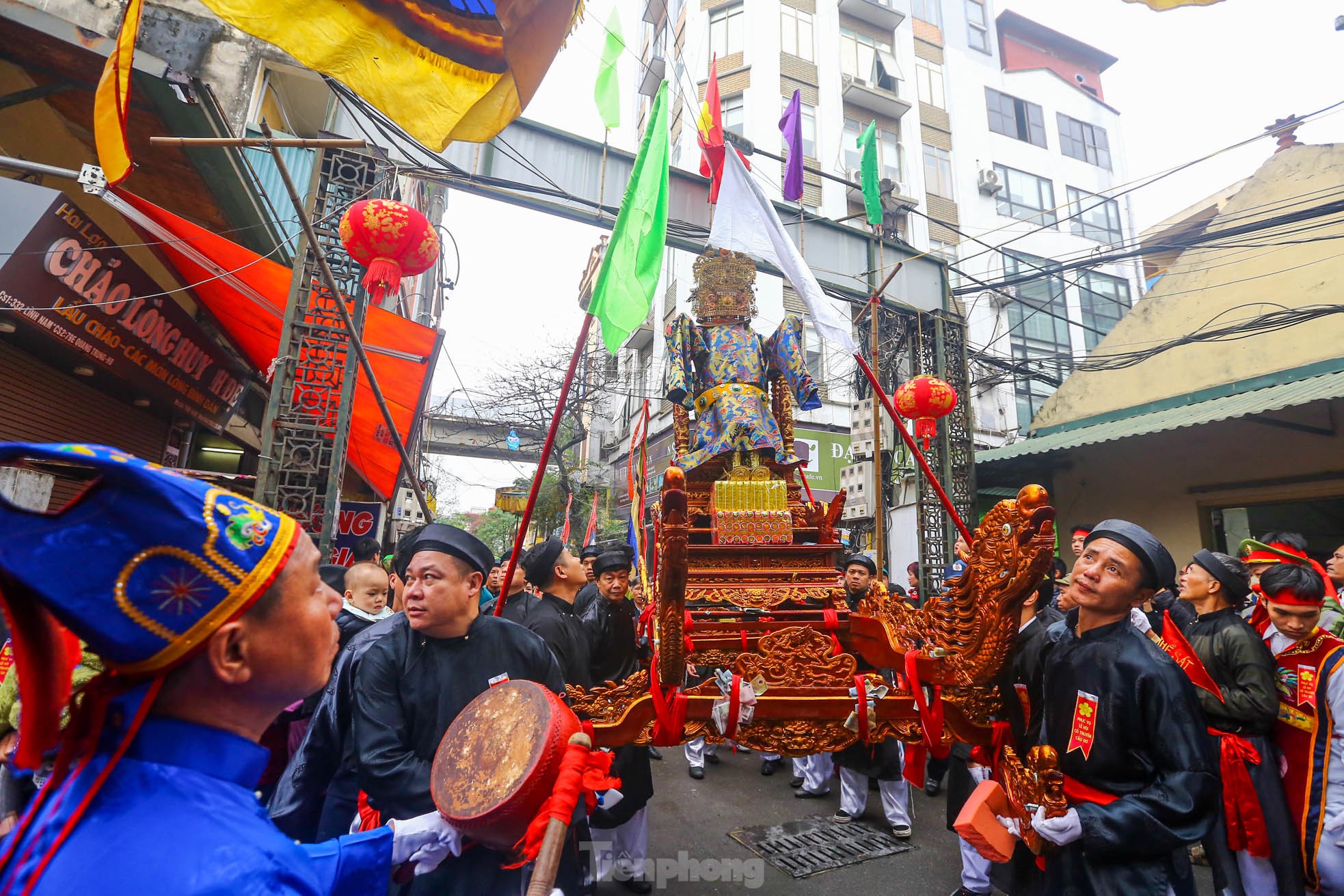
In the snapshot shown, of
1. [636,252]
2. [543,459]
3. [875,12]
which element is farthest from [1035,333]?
[543,459]

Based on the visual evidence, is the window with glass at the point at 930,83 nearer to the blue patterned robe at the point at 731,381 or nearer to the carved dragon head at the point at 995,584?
the blue patterned robe at the point at 731,381

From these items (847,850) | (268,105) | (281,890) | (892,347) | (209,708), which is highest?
(268,105)

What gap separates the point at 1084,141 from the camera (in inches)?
786

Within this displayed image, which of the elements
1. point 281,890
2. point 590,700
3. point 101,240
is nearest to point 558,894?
point 281,890

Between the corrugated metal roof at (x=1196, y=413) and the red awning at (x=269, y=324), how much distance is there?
8609 millimetres

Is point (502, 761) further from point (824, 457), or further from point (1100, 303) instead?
point (1100, 303)

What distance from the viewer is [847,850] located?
4195 millimetres

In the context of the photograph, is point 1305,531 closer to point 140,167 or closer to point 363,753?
point 363,753

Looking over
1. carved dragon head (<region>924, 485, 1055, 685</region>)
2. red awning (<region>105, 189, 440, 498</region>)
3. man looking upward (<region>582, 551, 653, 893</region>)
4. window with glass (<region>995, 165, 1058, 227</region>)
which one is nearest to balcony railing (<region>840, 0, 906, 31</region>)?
window with glass (<region>995, 165, 1058, 227</region>)

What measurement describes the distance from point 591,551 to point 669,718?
362 centimetres

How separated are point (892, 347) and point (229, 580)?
11.3m

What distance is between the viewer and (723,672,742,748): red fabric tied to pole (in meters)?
Answer: 2.56

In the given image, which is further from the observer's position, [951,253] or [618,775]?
[951,253]

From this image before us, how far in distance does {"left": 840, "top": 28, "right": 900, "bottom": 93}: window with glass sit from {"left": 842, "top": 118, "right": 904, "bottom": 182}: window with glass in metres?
1.23
